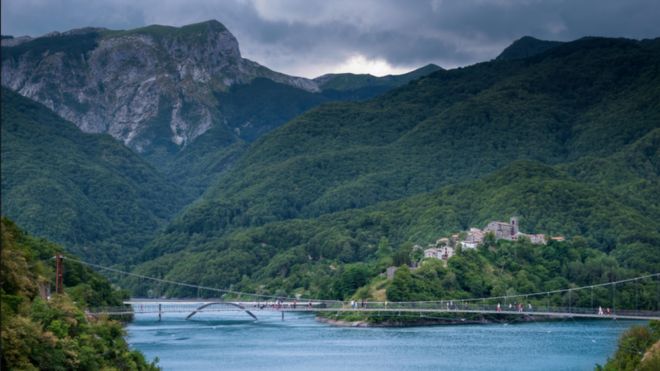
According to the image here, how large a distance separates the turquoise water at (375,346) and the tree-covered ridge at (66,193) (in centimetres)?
6048

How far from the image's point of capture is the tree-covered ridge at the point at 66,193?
513 ft

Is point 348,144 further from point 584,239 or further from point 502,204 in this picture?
point 584,239

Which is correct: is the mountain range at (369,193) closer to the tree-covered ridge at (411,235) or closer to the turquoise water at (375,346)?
the tree-covered ridge at (411,235)

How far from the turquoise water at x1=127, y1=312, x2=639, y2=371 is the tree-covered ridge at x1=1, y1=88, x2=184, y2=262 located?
60.5 metres

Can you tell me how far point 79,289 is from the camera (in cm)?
6475

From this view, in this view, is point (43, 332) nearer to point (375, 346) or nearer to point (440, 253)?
point (375, 346)

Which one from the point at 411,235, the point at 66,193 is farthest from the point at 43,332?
the point at 66,193

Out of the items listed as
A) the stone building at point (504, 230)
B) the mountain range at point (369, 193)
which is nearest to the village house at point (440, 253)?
the stone building at point (504, 230)

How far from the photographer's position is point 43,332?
33031 millimetres

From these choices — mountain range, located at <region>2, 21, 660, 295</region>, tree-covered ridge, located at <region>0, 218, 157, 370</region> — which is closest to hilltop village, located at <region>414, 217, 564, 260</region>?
mountain range, located at <region>2, 21, 660, 295</region>

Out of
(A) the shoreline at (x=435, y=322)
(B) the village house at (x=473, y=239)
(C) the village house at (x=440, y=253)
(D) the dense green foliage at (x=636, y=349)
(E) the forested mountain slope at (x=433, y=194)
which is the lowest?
(D) the dense green foliage at (x=636, y=349)

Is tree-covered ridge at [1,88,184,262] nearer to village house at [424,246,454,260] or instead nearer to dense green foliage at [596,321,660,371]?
village house at [424,246,454,260]

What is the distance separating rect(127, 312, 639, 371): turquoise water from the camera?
62.5m

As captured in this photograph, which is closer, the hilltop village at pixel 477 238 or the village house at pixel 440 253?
the village house at pixel 440 253
